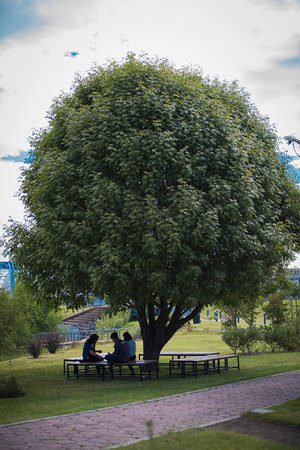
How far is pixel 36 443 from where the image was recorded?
8.77 metres

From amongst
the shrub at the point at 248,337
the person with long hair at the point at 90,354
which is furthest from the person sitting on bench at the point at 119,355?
the shrub at the point at 248,337

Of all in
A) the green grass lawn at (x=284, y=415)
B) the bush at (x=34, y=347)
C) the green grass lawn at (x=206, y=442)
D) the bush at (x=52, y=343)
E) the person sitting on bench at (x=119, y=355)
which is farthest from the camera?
the bush at (x=52, y=343)

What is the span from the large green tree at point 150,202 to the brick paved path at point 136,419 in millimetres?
4262

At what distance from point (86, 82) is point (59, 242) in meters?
6.41

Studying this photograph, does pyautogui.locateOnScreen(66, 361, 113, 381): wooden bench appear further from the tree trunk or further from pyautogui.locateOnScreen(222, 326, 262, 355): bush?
pyautogui.locateOnScreen(222, 326, 262, 355): bush

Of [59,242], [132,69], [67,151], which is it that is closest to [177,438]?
[59,242]

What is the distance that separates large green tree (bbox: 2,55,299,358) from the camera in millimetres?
17453

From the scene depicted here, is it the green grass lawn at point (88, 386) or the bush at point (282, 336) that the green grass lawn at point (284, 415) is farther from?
the bush at point (282, 336)

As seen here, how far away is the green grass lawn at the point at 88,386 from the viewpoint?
41.8ft

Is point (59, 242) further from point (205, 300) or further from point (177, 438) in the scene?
point (177, 438)

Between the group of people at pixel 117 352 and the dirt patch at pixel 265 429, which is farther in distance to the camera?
the group of people at pixel 117 352

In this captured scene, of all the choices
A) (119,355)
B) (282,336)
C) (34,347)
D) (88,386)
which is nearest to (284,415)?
(88,386)

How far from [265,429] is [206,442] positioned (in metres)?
1.52

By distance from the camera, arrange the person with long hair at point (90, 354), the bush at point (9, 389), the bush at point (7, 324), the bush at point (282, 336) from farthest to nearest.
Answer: the bush at point (282, 336), the person with long hair at point (90, 354), the bush at point (7, 324), the bush at point (9, 389)
